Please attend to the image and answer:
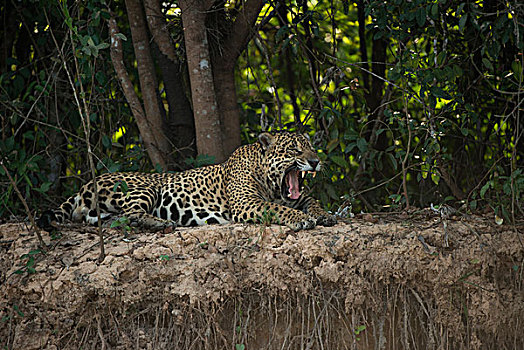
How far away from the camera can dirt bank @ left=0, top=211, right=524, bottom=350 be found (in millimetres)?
4934

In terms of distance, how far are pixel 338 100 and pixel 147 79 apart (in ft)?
7.55

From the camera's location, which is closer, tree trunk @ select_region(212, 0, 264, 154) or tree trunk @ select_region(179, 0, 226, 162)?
tree trunk @ select_region(179, 0, 226, 162)

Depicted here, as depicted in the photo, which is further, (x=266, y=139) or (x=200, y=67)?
(x=200, y=67)

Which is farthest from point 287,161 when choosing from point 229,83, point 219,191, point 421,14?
point 421,14

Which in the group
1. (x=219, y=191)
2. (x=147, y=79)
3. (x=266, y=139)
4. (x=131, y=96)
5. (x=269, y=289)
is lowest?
(x=269, y=289)

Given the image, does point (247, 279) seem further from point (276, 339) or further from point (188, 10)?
point (188, 10)

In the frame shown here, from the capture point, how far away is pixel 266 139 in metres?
6.21

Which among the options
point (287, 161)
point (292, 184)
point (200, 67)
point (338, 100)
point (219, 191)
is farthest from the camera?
point (338, 100)

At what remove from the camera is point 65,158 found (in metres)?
8.02

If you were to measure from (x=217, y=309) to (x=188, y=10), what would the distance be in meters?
3.32

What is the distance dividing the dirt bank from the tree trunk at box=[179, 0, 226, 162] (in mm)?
1649

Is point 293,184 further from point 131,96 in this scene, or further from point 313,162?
point 131,96

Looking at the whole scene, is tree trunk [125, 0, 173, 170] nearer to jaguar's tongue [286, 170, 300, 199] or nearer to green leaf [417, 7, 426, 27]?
jaguar's tongue [286, 170, 300, 199]

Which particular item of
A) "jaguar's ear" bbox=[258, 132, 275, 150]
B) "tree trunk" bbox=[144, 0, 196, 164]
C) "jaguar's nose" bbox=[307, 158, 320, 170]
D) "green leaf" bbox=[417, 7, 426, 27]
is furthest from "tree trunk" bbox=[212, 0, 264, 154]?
"green leaf" bbox=[417, 7, 426, 27]
